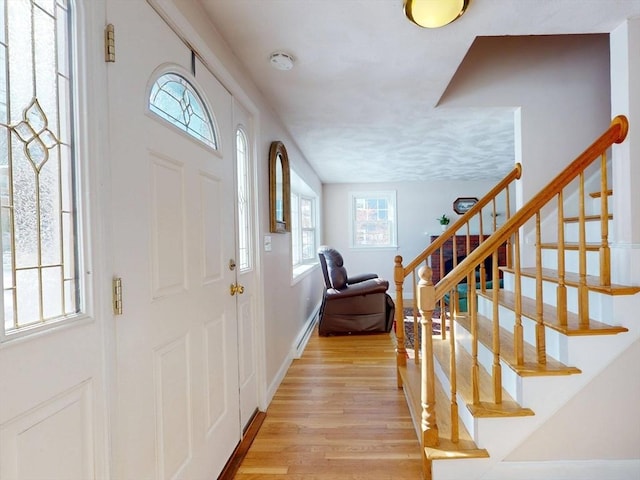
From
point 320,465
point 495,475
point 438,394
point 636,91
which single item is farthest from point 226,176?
point 636,91

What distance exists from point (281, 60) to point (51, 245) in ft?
5.02

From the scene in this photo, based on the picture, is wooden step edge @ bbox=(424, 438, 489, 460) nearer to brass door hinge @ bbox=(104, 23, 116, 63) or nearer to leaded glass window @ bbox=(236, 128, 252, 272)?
leaded glass window @ bbox=(236, 128, 252, 272)

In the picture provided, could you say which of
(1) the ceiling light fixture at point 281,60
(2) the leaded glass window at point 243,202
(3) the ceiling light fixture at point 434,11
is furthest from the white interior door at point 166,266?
(3) the ceiling light fixture at point 434,11

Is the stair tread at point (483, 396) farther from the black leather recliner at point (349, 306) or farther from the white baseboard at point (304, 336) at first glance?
the black leather recliner at point (349, 306)

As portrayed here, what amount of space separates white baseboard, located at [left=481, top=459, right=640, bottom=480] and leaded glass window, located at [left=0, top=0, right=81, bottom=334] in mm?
1960

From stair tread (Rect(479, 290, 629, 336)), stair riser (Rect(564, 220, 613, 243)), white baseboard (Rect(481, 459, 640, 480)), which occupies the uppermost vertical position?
stair riser (Rect(564, 220, 613, 243))

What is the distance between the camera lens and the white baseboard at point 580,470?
155 cm

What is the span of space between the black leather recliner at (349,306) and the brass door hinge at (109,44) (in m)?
3.15

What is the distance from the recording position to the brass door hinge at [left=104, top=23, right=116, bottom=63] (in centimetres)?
93

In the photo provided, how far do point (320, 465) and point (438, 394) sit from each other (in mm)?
799

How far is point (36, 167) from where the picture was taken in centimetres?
76

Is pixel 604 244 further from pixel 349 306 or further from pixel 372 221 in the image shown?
pixel 372 221

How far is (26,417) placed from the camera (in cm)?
71

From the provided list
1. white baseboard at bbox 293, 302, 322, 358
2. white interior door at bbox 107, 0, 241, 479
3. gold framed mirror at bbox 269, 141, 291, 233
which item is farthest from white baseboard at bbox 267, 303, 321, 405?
gold framed mirror at bbox 269, 141, 291, 233
